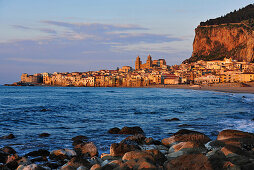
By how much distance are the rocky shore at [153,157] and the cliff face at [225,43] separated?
15543cm

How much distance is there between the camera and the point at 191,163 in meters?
6.06

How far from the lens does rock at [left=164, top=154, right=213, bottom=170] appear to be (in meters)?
5.93

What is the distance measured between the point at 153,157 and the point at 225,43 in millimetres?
189695

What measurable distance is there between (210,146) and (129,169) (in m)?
3.98

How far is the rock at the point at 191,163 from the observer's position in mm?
5934

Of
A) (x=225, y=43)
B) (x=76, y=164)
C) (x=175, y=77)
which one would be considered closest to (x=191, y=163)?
(x=76, y=164)

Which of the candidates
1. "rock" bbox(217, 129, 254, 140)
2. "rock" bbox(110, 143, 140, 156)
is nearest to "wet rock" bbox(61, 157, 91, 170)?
"rock" bbox(110, 143, 140, 156)

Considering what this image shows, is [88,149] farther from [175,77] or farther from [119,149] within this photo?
[175,77]

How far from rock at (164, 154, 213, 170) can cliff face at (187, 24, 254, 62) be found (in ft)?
522

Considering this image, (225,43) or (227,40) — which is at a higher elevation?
(227,40)

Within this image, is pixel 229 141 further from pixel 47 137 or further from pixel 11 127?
pixel 11 127

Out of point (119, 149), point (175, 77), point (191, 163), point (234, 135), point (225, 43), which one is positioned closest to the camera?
point (191, 163)

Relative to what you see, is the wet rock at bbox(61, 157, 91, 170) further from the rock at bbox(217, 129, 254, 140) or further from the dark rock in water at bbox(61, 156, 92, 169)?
the rock at bbox(217, 129, 254, 140)

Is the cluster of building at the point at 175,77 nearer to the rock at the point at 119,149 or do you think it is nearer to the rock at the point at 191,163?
the rock at the point at 119,149
